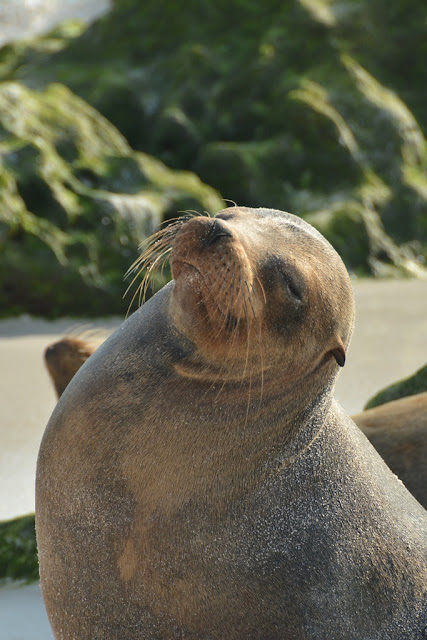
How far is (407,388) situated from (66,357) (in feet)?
6.41

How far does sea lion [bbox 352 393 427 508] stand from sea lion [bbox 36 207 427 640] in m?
1.02

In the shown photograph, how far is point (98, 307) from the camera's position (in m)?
10.2

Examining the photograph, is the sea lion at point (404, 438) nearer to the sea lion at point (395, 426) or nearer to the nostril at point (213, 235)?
the sea lion at point (395, 426)

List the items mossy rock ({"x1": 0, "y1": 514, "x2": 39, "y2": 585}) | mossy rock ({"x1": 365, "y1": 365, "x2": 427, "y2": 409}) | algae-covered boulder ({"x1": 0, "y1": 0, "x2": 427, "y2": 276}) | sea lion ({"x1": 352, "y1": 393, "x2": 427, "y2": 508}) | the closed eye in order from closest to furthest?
the closed eye, sea lion ({"x1": 352, "y1": 393, "x2": 427, "y2": 508}), mossy rock ({"x1": 0, "y1": 514, "x2": 39, "y2": 585}), mossy rock ({"x1": 365, "y1": 365, "x2": 427, "y2": 409}), algae-covered boulder ({"x1": 0, "y1": 0, "x2": 427, "y2": 276})

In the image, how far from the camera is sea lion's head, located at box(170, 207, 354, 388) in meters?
2.50

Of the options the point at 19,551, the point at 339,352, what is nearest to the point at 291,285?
the point at 339,352

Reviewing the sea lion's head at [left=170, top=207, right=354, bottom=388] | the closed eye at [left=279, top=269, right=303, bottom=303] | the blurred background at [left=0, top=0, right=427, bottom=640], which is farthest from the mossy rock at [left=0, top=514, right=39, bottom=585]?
the closed eye at [left=279, top=269, right=303, bottom=303]

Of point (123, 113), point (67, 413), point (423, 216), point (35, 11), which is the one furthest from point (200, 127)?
point (35, 11)

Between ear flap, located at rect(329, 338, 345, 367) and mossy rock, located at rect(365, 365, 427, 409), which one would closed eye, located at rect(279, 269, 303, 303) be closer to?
ear flap, located at rect(329, 338, 345, 367)

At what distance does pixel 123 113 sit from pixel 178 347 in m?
13.9

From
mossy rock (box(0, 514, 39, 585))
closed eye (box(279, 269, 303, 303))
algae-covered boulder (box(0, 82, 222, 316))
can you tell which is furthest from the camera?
algae-covered boulder (box(0, 82, 222, 316))

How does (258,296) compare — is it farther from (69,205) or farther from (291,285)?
(69,205)

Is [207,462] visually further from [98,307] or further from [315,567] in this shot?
[98,307]

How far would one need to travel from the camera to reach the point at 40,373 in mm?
7793
